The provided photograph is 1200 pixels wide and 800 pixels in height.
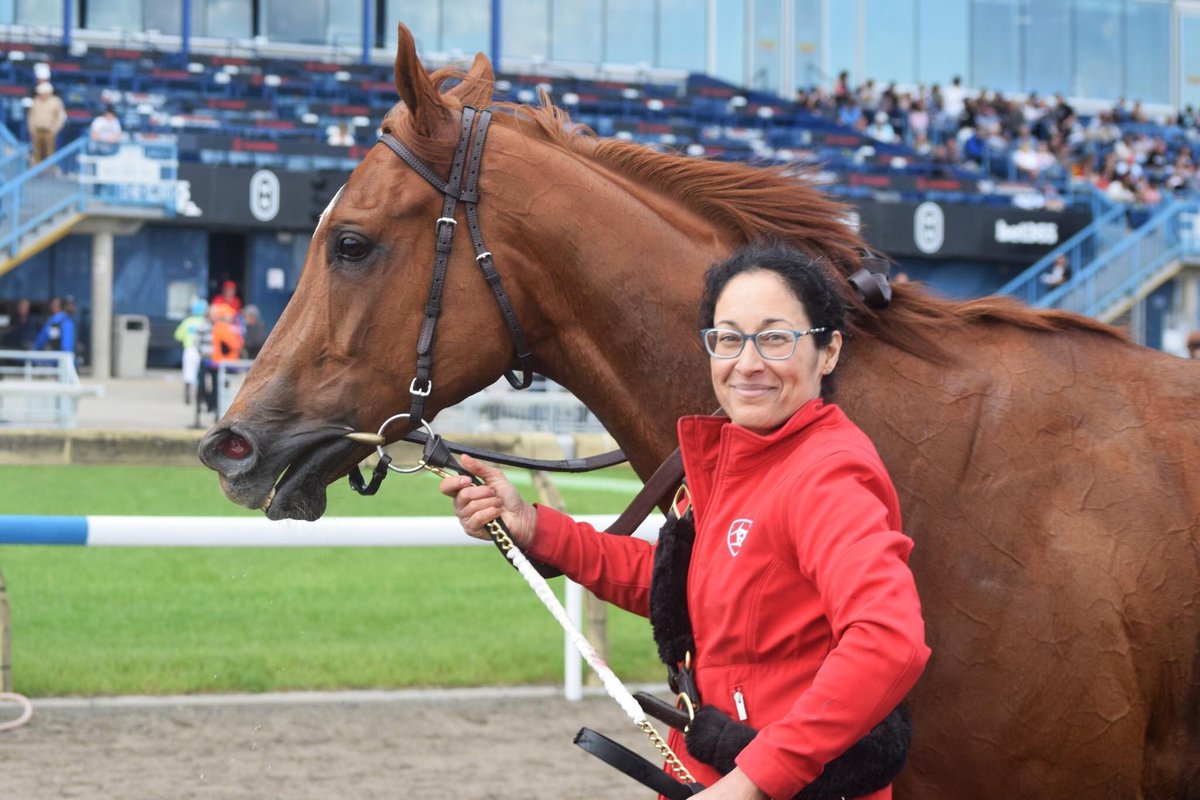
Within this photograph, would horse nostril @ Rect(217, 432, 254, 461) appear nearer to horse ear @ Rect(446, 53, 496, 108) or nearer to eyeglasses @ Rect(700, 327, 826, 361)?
horse ear @ Rect(446, 53, 496, 108)

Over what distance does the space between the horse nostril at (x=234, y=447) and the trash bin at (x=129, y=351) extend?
21.7m

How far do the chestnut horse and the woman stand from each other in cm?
37

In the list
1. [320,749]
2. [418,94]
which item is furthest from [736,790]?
[320,749]

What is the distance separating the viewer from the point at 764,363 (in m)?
1.96

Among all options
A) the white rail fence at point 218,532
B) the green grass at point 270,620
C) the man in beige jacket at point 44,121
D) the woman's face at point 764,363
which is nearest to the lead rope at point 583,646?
the woman's face at point 764,363

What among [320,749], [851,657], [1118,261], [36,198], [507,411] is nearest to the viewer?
[851,657]

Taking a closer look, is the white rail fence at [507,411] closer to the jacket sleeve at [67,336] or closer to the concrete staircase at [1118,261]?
the jacket sleeve at [67,336]

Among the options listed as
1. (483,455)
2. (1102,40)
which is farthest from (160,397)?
(1102,40)

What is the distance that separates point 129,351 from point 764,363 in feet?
74.5

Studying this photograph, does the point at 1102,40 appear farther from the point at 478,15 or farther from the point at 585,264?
the point at 585,264

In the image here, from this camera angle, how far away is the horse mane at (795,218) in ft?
8.12

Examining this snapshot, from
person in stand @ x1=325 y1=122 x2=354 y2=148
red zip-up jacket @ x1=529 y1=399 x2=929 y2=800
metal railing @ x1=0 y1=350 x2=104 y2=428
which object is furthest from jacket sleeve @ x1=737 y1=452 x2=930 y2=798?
person in stand @ x1=325 y1=122 x2=354 y2=148

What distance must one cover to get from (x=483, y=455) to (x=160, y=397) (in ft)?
60.6

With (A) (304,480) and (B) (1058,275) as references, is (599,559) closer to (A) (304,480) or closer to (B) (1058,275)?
(A) (304,480)
